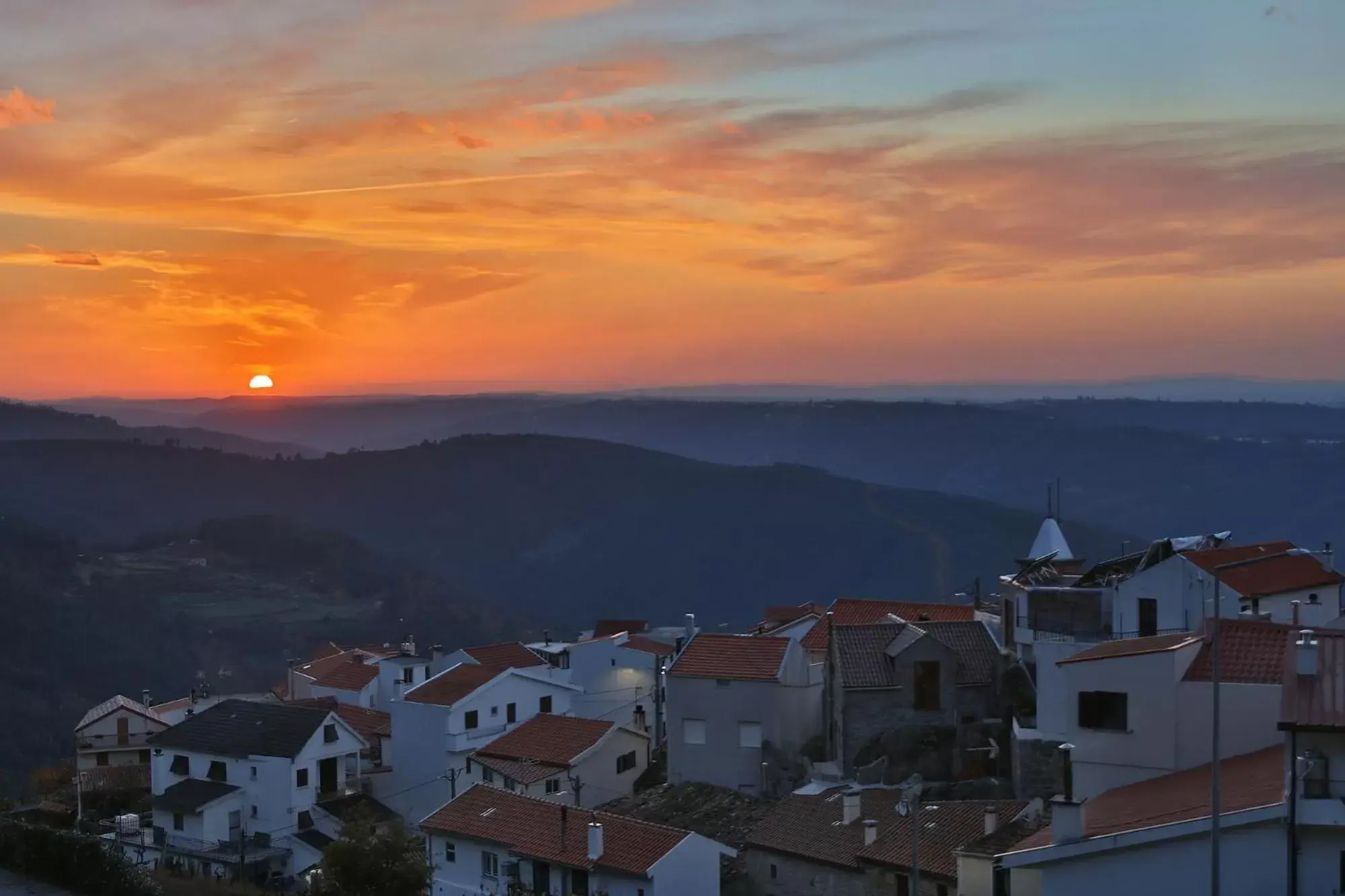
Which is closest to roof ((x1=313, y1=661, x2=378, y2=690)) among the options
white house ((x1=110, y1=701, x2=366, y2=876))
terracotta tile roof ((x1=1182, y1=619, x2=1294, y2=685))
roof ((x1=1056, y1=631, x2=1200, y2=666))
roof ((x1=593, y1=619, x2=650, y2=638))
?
roof ((x1=593, y1=619, x2=650, y2=638))

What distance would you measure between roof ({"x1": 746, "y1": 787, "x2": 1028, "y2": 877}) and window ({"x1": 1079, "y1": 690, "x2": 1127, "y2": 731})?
2325 millimetres

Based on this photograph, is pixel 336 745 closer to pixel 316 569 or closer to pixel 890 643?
pixel 890 643

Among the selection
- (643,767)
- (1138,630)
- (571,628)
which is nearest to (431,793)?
(643,767)

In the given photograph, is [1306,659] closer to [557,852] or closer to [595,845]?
[595,845]

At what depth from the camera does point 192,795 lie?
3794 cm

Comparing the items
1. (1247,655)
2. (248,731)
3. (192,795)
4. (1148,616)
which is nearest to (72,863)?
(1247,655)

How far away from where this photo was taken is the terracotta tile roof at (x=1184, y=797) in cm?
1716

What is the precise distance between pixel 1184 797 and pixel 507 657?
108 feet

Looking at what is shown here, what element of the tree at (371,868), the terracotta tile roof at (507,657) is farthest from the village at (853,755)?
the tree at (371,868)

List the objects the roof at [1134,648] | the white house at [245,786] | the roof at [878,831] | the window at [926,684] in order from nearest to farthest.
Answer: the roof at [1134,648] < the roof at [878,831] < the window at [926,684] < the white house at [245,786]

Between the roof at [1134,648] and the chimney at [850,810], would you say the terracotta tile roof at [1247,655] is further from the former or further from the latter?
the chimney at [850,810]

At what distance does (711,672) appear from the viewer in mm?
34844

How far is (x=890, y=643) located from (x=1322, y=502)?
4623 inches

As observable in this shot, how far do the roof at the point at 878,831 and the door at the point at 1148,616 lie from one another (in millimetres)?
5877
